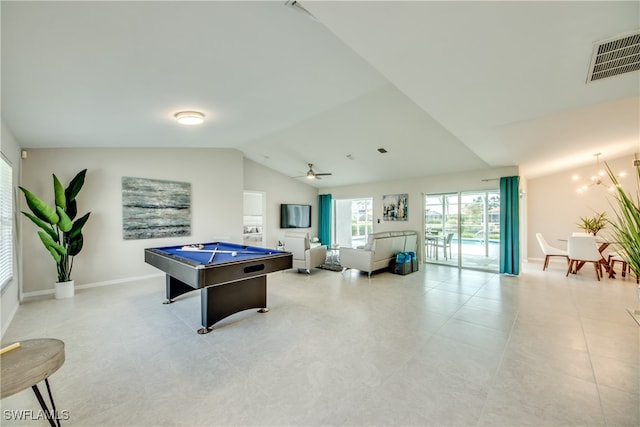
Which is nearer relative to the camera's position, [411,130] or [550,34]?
[550,34]

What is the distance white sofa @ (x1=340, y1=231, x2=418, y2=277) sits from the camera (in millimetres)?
5773

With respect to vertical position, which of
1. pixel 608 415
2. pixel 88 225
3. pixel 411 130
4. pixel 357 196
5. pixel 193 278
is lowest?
pixel 608 415

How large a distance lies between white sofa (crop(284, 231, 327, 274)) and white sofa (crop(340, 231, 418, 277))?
21.9 inches

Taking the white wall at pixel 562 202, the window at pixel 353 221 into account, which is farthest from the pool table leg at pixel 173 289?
the white wall at pixel 562 202

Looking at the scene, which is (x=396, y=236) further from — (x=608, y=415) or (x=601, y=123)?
(x=608, y=415)

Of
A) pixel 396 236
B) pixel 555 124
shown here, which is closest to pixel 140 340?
pixel 396 236

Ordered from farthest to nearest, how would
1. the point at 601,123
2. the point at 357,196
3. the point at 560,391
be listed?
the point at 357,196 < the point at 601,123 < the point at 560,391

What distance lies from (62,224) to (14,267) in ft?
2.57

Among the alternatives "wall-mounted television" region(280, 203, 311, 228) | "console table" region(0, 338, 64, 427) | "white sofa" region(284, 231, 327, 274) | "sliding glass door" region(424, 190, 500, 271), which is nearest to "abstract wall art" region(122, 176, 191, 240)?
"white sofa" region(284, 231, 327, 274)

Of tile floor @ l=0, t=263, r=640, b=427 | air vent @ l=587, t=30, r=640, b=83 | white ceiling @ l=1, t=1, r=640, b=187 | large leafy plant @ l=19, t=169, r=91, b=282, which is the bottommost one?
tile floor @ l=0, t=263, r=640, b=427

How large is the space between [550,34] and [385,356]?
2903 mm

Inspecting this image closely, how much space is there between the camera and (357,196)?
29.8 feet

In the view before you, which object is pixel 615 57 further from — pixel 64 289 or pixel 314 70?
pixel 64 289

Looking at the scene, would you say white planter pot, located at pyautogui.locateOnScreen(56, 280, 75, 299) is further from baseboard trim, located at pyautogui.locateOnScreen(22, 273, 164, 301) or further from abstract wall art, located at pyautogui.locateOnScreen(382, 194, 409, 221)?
abstract wall art, located at pyautogui.locateOnScreen(382, 194, 409, 221)
